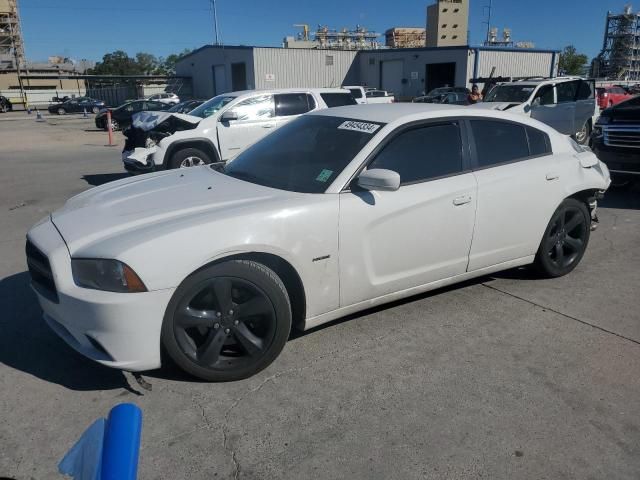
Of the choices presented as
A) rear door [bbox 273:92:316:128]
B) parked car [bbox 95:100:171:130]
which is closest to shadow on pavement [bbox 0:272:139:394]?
rear door [bbox 273:92:316:128]

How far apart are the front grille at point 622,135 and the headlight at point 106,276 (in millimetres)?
7626

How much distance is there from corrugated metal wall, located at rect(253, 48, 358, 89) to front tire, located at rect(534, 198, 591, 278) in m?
34.3

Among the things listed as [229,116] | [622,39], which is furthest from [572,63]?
[229,116]

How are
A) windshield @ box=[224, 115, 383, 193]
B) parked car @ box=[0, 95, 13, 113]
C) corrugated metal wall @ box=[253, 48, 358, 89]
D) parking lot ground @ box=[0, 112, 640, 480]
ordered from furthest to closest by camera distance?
parked car @ box=[0, 95, 13, 113]
corrugated metal wall @ box=[253, 48, 358, 89]
windshield @ box=[224, 115, 383, 193]
parking lot ground @ box=[0, 112, 640, 480]

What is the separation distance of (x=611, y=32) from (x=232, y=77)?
11074 cm

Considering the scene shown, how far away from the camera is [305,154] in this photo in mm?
3896

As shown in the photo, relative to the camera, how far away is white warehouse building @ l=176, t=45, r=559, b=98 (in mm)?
37531

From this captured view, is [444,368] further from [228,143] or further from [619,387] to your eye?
[228,143]

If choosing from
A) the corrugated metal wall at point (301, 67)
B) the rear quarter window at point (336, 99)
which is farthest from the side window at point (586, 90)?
the corrugated metal wall at point (301, 67)

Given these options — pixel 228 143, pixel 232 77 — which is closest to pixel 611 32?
pixel 232 77

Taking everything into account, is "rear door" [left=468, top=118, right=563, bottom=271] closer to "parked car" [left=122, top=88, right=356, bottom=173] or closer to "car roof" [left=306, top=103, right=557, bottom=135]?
"car roof" [left=306, top=103, right=557, bottom=135]

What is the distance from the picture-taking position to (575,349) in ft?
11.6

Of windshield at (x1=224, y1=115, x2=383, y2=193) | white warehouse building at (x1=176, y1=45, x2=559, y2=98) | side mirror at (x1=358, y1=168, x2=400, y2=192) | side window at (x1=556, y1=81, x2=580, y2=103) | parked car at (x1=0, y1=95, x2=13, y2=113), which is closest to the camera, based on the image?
side mirror at (x1=358, y1=168, x2=400, y2=192)

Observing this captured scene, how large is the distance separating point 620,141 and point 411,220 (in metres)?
5.94
